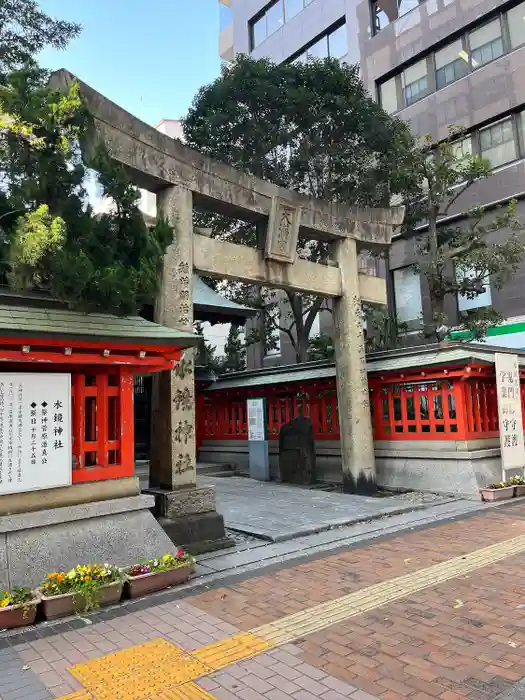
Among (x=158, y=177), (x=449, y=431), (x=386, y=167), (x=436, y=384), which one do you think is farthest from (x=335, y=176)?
(x=158, y=177)

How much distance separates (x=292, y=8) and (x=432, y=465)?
2678cm

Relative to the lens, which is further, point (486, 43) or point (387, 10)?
point (387, 10)

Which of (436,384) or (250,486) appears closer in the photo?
(436,384)

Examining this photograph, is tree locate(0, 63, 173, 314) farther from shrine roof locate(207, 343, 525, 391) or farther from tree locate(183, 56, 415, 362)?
tree locate(183, 56, 415, 362)

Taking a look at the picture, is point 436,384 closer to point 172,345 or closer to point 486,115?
point 172,345

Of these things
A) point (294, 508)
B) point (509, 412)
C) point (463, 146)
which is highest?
point (463, 146)

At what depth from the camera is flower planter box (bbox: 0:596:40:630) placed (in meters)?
4.80

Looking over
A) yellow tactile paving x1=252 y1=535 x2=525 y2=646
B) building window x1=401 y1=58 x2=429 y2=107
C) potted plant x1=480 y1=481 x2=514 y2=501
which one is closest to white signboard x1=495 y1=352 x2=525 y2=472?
potted plant x1=480 y1=481 x2=514 y2=501

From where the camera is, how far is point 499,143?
2067cm

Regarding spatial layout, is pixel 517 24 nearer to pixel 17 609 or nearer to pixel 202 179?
pixel 202 179

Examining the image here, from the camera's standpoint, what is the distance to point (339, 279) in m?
11.4

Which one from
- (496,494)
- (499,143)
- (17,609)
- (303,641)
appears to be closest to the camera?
(303,641)

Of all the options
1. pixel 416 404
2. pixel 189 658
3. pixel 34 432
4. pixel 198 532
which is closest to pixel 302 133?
pixel 416 404

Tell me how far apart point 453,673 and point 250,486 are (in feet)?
31.9
